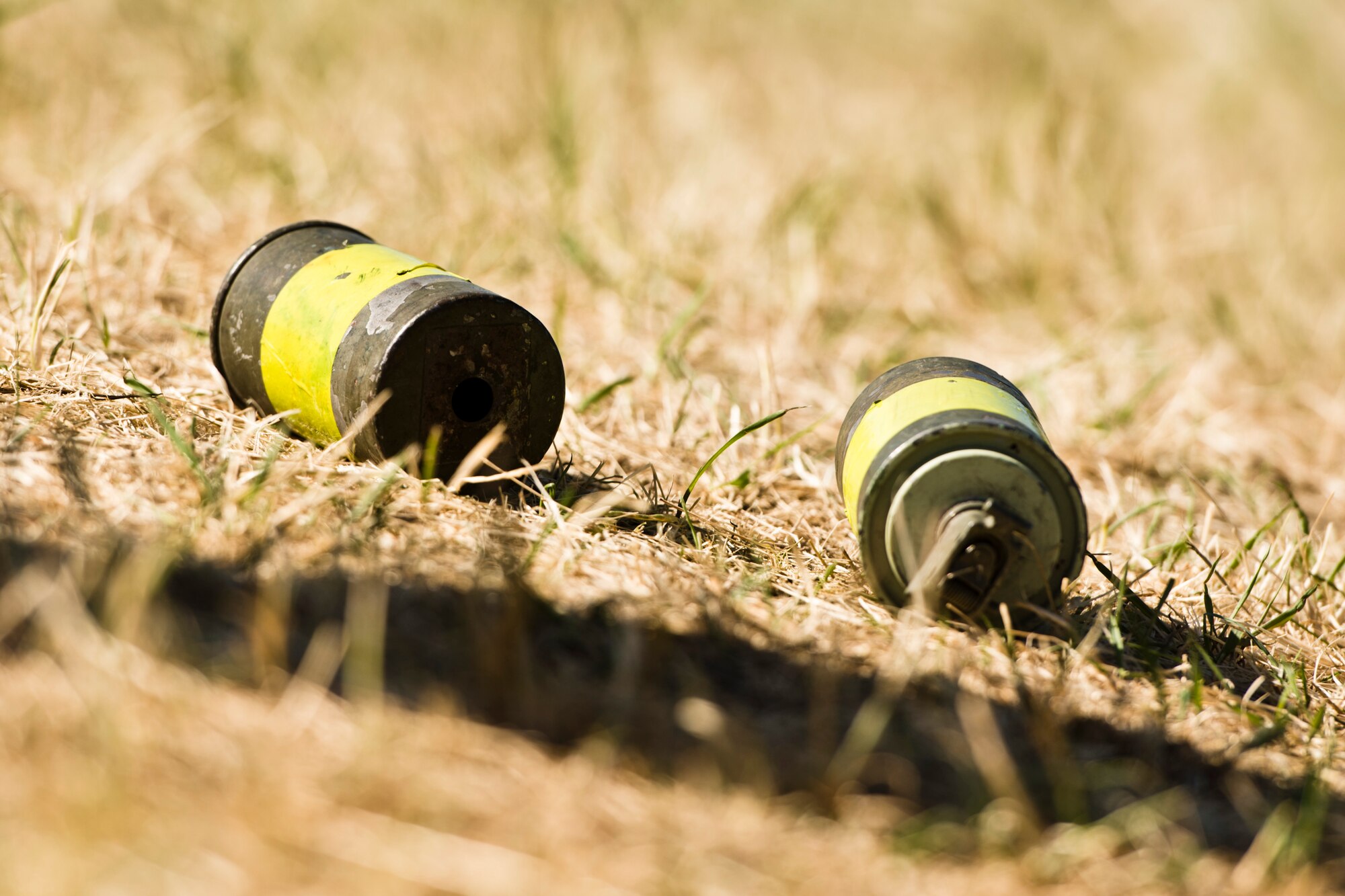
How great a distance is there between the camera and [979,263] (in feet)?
18.6

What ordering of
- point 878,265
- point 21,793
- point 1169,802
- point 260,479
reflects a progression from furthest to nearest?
point 878,265 → point 260,479 → point 1169,802 → point 21,793

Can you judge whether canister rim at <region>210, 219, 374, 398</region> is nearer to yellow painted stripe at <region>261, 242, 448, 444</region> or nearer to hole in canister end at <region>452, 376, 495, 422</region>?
yellow painted stripe at <region>261, 242, 448, 444</region>

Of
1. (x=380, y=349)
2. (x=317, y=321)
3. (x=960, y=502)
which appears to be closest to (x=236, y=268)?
(x=317, y=321)

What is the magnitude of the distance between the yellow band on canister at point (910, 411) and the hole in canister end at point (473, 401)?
2.61 feet

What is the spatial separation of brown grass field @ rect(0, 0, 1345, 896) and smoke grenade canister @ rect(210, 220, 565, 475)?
12cm

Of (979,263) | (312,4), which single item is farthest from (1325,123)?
(312,4)

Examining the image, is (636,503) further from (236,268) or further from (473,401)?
(236,268)

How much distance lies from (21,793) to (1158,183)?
6.45 metres

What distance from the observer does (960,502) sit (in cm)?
243

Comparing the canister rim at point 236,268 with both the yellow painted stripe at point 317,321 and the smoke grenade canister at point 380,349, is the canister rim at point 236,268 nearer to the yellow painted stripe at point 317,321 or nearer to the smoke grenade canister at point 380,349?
the smoke grenade canister at point 380,349

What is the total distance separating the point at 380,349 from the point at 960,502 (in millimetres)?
1211

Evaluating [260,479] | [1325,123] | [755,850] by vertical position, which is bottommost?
[755,850]

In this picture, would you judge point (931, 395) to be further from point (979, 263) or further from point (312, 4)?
point (312, 4)

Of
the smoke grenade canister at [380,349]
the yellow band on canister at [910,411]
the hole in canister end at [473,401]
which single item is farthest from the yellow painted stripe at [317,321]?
the yellow band on canister at [910,411]
